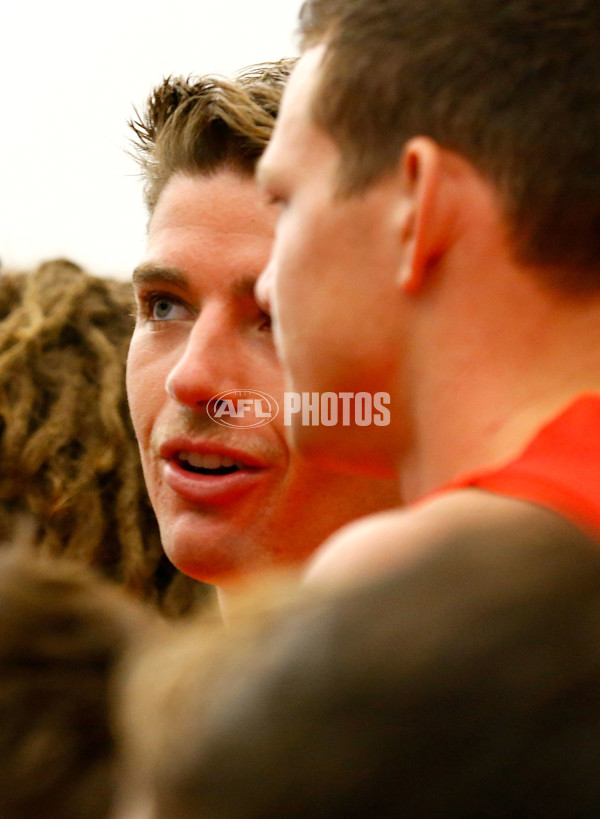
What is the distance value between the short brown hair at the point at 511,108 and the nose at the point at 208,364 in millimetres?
511

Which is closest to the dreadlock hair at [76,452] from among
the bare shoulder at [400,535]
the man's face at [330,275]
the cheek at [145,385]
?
the cheek at [145,385]

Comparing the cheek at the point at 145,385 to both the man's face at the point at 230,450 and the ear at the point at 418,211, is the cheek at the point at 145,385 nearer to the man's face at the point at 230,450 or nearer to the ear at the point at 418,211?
the man's face at the point at 230,450

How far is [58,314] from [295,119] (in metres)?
0.87

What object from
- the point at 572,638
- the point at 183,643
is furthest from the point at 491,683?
the point at 183,643

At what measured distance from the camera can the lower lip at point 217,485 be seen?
1.28 m

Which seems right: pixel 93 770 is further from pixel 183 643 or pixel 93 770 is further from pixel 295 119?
pixel 295 119

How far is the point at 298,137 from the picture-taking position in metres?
0.78

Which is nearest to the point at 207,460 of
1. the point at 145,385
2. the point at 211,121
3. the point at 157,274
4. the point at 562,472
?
the point at 145,385

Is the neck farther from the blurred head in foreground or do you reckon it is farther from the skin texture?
the blurred head in foreground

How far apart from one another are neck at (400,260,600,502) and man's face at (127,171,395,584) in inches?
21.2

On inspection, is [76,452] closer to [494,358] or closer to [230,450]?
[230,450]

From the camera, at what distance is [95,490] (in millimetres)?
1457

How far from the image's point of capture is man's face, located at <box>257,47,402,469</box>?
723mm

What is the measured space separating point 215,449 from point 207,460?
0.03 metres
